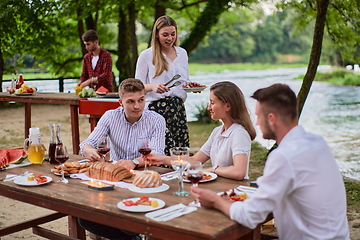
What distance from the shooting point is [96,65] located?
273 inches

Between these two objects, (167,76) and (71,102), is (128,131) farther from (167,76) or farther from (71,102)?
(71,102)

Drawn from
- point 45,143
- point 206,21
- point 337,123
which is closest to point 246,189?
point 45,143

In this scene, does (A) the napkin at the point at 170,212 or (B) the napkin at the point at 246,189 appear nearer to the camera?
(A) the napkin at the point at 170,212

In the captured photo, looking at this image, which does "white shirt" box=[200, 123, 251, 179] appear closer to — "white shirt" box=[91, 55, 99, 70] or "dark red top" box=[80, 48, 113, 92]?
"dark red top" box=[80, 48, 113, 92]

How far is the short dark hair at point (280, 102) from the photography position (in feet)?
6.81

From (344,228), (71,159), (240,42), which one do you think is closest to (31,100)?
(71,159)

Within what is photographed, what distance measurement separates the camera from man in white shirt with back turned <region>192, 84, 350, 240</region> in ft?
6.47

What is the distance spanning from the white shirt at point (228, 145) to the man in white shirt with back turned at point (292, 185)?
3.01 feet

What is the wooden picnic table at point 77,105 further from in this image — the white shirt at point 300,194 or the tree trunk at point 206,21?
Result: the tree trunk at point 206,21

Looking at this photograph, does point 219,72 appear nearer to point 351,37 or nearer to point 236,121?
point 351,37

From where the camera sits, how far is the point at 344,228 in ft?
6.99

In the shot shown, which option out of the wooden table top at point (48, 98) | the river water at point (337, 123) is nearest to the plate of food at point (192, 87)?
the river water at point (337, 123)

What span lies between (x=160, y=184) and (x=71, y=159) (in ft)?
3.75

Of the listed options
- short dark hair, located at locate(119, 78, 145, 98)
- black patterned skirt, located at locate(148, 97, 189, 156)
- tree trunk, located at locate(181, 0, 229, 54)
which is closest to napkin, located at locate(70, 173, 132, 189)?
short dark hair, located at locate(119, 78, 145, 98)
